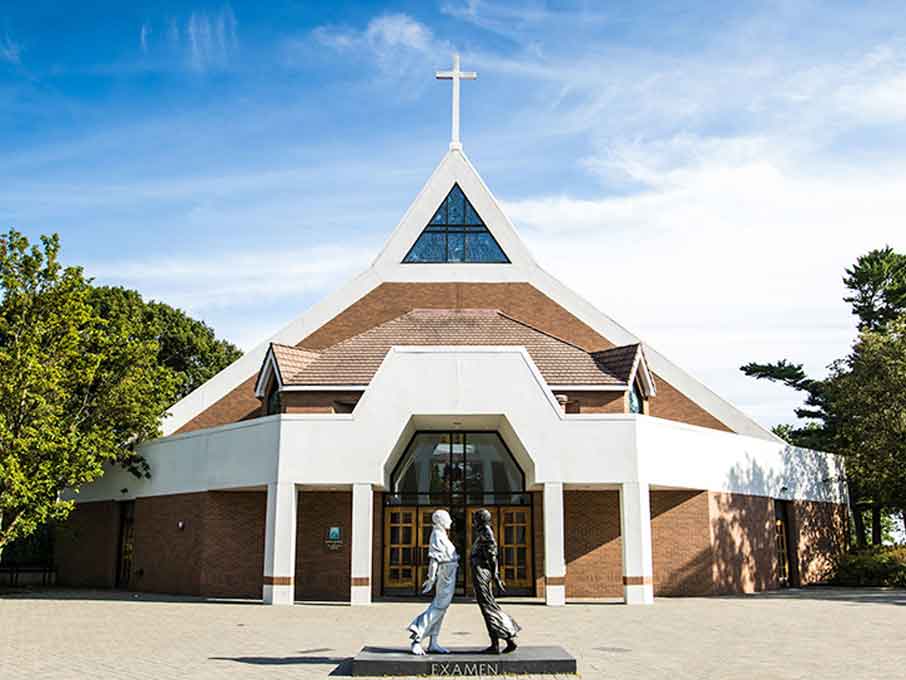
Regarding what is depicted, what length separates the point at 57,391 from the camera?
23.3 m

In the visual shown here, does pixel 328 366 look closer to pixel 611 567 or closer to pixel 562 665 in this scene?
pixel 611 567

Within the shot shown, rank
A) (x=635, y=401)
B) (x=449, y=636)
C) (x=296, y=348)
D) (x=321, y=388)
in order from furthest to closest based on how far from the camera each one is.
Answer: (x=296, y=348) → (x=635, y=401) → (x=321, y=388) → (x=449, y=636)

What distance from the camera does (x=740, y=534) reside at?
24906 millimetres

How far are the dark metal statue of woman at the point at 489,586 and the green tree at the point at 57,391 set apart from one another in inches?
626

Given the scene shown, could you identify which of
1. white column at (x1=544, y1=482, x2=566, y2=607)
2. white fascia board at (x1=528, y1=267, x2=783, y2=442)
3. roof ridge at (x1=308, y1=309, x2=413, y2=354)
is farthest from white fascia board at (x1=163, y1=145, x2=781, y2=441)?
white column at (x1=544, y1=482, x2=566, y2=607)

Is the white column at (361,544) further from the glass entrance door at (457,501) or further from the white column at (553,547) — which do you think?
the white column at (553,547)

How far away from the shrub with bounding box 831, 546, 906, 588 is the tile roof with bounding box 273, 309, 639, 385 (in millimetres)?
10397

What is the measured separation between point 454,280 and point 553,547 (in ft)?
35.5

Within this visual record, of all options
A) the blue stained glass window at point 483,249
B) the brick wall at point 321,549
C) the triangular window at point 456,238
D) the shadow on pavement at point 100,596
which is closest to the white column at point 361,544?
the brick wall at point 321,549

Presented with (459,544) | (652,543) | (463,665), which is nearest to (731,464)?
(652,543)

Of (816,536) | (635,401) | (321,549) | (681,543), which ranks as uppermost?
(635,401)

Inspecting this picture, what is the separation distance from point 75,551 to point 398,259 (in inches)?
583

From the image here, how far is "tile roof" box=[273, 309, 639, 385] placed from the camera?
23828mm

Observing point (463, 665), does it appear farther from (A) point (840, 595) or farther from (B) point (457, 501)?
(A) point (840, 595)
